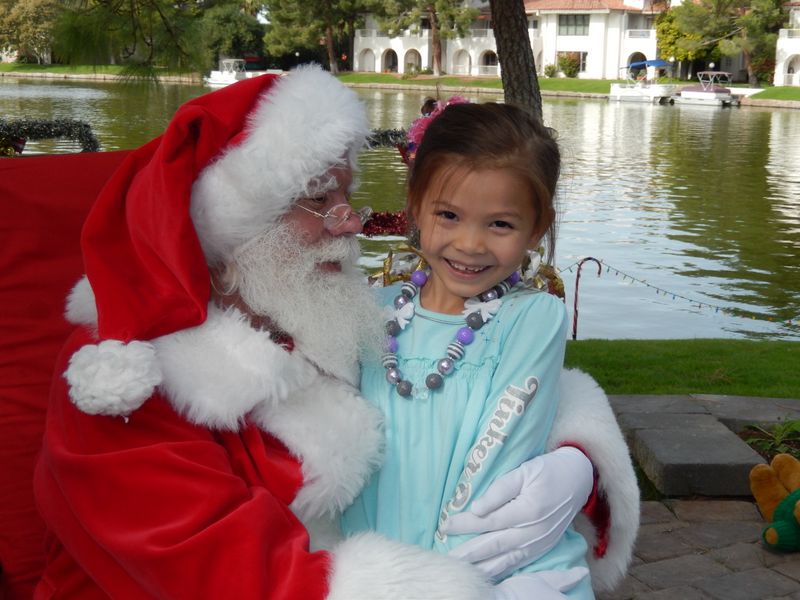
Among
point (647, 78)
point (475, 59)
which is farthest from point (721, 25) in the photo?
A: point (475, 59)

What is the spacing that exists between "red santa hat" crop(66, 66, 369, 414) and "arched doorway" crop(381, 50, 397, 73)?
55.3 metres

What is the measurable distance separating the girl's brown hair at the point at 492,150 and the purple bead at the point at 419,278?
148 mm

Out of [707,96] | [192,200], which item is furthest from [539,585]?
[707,96]

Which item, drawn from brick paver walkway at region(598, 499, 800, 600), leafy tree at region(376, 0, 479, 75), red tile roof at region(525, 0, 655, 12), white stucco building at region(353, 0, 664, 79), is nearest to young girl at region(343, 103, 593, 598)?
brick paver walkway at region(598, 499, 800, 600)

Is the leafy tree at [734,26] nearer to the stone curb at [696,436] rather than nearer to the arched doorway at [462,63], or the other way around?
the arched doorway at [462,63]

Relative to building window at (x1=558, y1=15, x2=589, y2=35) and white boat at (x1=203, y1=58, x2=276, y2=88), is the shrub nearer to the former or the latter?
building window at (x1=558, y1=15, x2=589, y2=35)

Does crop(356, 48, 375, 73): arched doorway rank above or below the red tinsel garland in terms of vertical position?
above

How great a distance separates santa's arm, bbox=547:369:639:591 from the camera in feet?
6.89

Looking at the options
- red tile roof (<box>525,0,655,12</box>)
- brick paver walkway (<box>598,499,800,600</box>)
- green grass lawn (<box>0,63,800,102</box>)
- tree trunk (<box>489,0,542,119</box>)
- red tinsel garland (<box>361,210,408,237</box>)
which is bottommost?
brick paver walkway (<box>598,499,800,600</box>)

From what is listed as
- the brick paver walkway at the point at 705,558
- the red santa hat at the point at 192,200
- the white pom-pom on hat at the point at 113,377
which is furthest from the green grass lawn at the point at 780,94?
the white pom-pom on hat at the point at 113,377

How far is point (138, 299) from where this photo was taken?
1.81 meters

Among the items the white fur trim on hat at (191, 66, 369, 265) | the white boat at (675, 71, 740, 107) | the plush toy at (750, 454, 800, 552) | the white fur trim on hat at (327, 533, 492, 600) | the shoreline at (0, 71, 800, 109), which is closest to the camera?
the white fur trim on hat at (327, 533, 492, 600)

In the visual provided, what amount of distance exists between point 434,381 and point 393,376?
98mm

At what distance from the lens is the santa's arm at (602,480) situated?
210 centimetres
